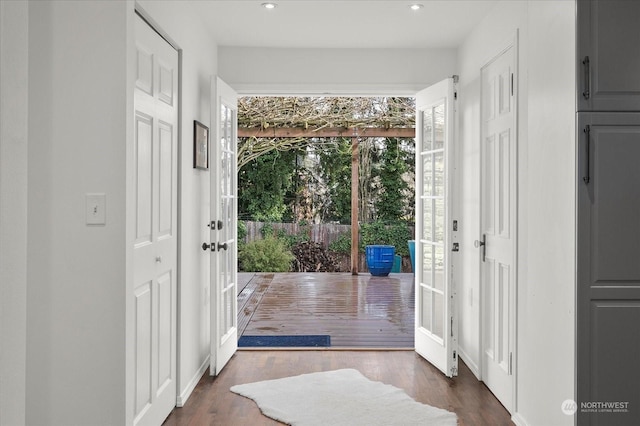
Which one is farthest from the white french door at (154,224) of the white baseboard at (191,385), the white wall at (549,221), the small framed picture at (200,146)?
the white wall at (549,221)

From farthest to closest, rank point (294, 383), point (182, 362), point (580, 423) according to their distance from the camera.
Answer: point (294, 383), point (182, 362), point (580, 423)

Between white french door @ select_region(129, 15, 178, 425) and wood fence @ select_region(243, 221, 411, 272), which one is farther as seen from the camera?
wood fence @ select_region(243, 221, 411, 272)

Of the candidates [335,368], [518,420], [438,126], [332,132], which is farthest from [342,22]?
[332,132]

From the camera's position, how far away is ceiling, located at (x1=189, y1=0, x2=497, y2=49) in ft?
12.5

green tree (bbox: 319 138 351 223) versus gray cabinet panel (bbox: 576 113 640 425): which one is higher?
green tree (bbox: 319 138 351 223)

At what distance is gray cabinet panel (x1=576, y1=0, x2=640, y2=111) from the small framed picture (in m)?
2.39

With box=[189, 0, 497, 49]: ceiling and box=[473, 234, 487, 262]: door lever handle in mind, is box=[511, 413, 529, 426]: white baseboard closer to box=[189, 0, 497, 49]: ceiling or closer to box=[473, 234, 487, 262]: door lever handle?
box=[473, 234, 487, 262]: door lever handle

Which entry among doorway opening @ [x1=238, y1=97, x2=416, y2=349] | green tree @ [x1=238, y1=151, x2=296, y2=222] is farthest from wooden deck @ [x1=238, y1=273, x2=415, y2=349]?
green tree @ [x1=238, y1=151, x2=296, y2=222]

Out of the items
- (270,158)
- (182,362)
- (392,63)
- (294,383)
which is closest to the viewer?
(182,362)

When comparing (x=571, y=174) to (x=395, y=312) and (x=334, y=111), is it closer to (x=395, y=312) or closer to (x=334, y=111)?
(x=395, y=312)

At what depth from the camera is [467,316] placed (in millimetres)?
4430

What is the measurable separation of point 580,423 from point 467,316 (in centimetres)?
206
